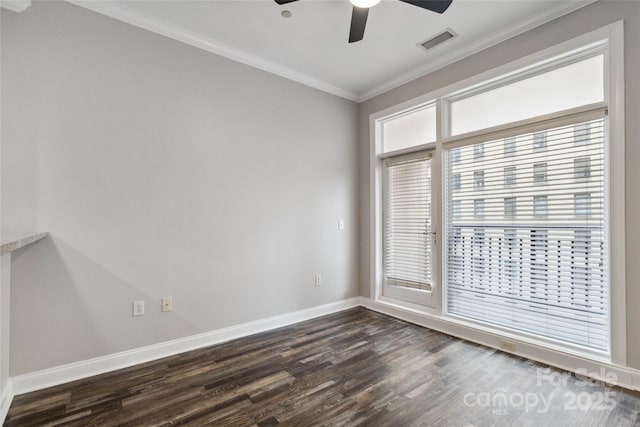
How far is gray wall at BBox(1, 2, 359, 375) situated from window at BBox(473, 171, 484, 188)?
178 centimetres

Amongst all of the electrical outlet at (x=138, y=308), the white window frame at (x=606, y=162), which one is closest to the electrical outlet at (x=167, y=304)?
the electrical outlet at (x=138, y=308)

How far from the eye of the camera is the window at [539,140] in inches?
102

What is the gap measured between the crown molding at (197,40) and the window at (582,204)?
2.81 metres

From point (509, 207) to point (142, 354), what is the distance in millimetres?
3469

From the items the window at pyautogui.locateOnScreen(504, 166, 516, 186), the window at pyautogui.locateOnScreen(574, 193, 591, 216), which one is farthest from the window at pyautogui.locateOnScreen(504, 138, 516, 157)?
the window at pyautogui.locateOnScreen(574, 193, 591, 216)

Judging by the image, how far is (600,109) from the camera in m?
2.30

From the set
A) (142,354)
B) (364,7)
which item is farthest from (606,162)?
(142,354)

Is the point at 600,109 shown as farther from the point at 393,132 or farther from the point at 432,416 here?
the point at 432,416

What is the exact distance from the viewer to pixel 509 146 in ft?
9.24

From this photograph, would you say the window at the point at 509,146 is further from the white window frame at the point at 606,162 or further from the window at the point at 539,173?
the window at the point at 539,173

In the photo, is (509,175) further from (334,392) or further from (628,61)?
(334,392)

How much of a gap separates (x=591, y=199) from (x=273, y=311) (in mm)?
3030

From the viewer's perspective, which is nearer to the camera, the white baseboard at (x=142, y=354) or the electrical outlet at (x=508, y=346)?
the white baseboard at (x=142, y=354)

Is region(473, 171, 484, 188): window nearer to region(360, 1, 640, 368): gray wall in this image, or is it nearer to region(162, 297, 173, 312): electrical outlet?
region(360, 1, 640, 368): gray wall
